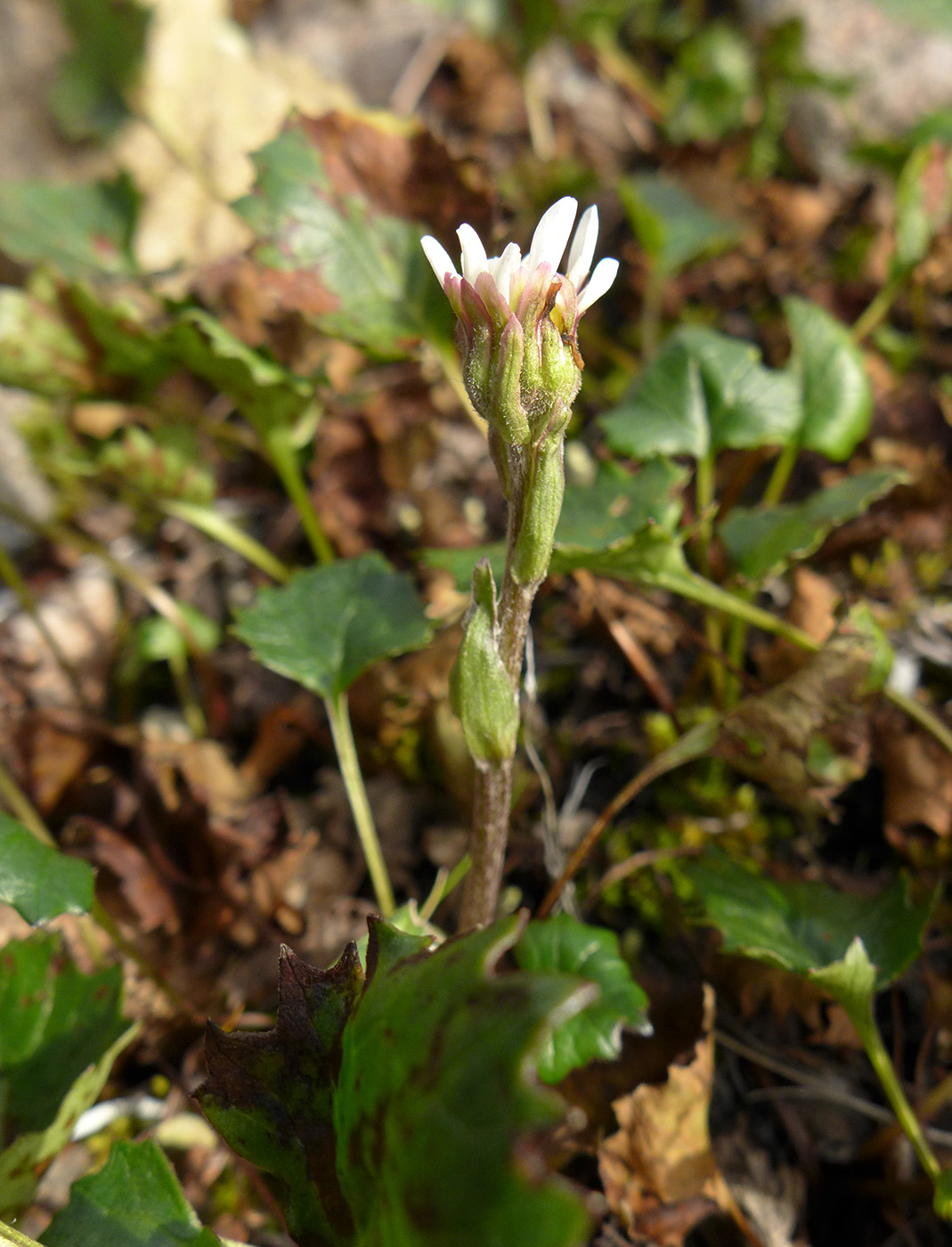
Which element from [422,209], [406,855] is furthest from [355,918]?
[422,209]

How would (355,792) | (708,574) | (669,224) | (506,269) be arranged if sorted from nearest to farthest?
(506,269) < (355,792) < (708,574) < (669,224)

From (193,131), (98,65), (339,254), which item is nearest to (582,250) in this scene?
(339,254)

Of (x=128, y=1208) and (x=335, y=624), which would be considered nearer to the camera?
(x=128, y=1208)

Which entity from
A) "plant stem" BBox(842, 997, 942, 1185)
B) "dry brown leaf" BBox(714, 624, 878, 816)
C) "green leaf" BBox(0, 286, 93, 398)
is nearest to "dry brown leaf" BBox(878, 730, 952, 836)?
"dry brown leaf" BBox(714, 624, 878, 816)

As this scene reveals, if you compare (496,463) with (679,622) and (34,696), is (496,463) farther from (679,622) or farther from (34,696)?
(34,696)

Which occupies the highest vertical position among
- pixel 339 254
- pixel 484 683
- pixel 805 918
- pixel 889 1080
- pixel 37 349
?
pixel 37 349

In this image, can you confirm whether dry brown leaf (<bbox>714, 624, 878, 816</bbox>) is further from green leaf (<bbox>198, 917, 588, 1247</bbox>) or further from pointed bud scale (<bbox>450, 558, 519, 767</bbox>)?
green leaf (<bbox>198, 917, 588, 1247</bbox>)

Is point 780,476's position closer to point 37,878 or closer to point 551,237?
point 551,237
